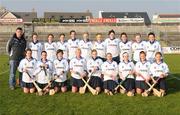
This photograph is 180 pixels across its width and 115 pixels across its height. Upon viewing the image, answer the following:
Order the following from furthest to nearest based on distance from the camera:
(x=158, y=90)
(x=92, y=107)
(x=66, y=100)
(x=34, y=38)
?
(x=34, y=38)
(x=158, y=90)
(x=66, y=100)
(x=92, y=107)

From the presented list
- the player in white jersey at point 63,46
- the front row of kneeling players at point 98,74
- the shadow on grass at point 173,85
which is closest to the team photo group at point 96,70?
the front row of kneeling players at point 98,74

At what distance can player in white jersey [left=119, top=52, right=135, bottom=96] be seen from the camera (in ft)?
31.3

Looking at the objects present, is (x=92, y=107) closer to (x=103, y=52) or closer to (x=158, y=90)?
(x=158, y=90)

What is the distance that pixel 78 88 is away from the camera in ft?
32.7

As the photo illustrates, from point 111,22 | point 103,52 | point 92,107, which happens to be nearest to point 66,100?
point 92,107

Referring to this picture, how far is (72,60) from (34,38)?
4.56ft

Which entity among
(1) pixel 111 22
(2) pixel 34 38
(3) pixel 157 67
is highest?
(1) pixel 111 22

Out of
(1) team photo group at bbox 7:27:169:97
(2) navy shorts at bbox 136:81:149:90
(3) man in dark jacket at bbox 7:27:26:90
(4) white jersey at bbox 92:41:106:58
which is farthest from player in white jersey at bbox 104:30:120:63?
(3) man in dark jacket at bbox 7:27:26:90

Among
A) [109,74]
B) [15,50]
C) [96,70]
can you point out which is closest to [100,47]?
[96,70]

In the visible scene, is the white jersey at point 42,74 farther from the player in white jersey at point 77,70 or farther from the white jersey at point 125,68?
the white jersey at point 125,68

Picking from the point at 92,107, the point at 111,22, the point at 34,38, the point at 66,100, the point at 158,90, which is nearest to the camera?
the point at 92,107

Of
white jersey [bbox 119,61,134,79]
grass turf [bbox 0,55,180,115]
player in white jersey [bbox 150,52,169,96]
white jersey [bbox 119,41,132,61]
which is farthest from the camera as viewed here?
white jersey [bbox 119,41,132,61]

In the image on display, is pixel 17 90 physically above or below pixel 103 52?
below

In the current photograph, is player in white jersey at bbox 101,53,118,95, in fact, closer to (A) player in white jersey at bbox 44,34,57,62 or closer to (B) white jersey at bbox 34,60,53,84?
(B) white jersey at bbox 34,60,53,84
